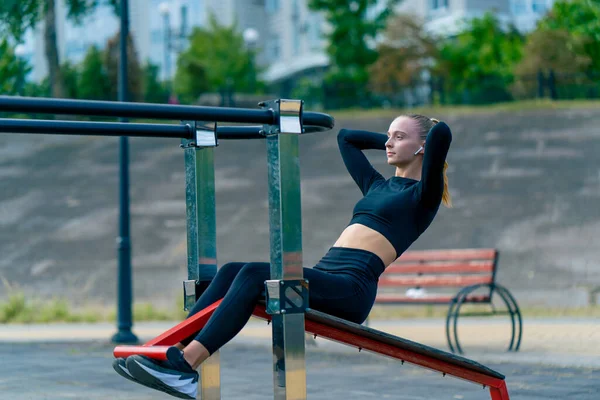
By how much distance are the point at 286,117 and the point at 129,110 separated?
55cm

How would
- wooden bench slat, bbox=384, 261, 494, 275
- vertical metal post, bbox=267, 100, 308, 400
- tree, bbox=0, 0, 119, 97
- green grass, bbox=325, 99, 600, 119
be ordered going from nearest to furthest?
vertical metal post, bbox=267, 100, 308, 400, wooden bench slat, bbox=384, 261, 494, 275, tree, bbox=0, 0, 119, 97, green grass, bbox=325, 99, 600, 119

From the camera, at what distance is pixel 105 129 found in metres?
4.18

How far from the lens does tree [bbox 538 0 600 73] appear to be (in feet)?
86.5

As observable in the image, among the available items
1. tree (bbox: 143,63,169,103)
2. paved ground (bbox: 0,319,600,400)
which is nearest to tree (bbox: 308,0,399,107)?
tree (bbox: 143,63,169,103)

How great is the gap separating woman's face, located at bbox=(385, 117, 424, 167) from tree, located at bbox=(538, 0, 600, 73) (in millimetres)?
22358

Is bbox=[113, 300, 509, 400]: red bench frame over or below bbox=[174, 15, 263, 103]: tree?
below

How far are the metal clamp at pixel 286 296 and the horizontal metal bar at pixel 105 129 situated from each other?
2.58 feet

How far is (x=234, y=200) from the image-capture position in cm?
1947

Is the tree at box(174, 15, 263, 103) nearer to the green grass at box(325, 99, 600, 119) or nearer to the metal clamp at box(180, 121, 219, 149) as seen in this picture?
the green grass at box(325, 99, 600, 119)

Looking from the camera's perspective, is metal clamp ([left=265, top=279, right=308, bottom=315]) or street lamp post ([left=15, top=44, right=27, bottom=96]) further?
street lamp post ([left=15, top=44, right=27, bottom=96])

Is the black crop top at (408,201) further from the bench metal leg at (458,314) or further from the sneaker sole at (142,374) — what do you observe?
the bench metal leg at (458,314)

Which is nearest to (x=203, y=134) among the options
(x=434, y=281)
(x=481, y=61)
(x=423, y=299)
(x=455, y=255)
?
(x=423, y=299)

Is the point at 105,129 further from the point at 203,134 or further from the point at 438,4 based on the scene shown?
the point at 438,4

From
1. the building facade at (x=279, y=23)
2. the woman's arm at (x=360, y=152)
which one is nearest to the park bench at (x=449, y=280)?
the woman's arm at (x=360, y=152)
